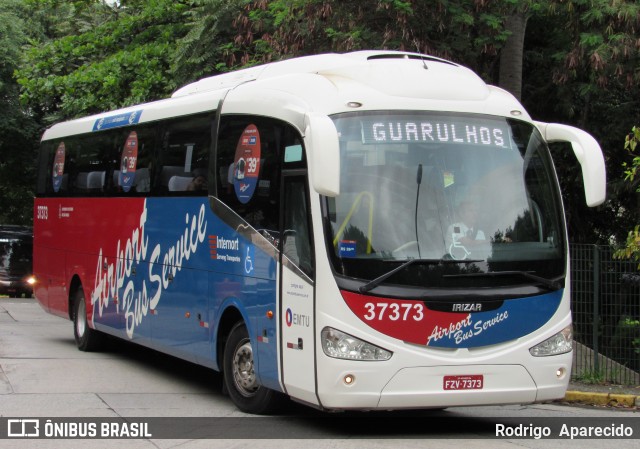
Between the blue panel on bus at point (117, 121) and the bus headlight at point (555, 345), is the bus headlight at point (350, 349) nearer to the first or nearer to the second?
the bus headlight at point (555, 345)

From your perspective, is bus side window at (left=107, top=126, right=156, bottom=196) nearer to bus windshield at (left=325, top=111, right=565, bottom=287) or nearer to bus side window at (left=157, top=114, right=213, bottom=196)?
bus side window at (left=157, top=114, right=213, bottom=196)

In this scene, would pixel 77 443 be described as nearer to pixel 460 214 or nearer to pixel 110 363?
pixel 460 214

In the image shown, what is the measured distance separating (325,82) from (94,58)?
61.7 ft

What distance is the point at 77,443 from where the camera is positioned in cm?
888

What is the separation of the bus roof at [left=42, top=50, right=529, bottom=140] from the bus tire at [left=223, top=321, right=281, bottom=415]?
7.78 feet

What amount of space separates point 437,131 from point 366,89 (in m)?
0.77

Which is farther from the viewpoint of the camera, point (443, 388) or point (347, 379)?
point (443, 388)

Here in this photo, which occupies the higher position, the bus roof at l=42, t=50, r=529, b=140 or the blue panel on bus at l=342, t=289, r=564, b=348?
the bus roof at l=42, t=50, r=529, b=140

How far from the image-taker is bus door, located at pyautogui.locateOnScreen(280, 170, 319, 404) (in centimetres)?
898

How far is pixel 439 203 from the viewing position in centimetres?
909

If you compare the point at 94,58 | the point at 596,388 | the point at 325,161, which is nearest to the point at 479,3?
the point at 596,388

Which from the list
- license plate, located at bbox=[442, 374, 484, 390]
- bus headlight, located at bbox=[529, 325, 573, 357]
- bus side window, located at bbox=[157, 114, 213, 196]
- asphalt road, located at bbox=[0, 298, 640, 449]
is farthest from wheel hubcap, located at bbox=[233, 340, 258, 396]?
bus headlight, located at bbox=[529, 325, 573, 357]

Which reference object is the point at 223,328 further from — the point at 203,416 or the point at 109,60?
the point at 109,60

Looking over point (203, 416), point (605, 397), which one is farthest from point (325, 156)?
point (605, 397)
